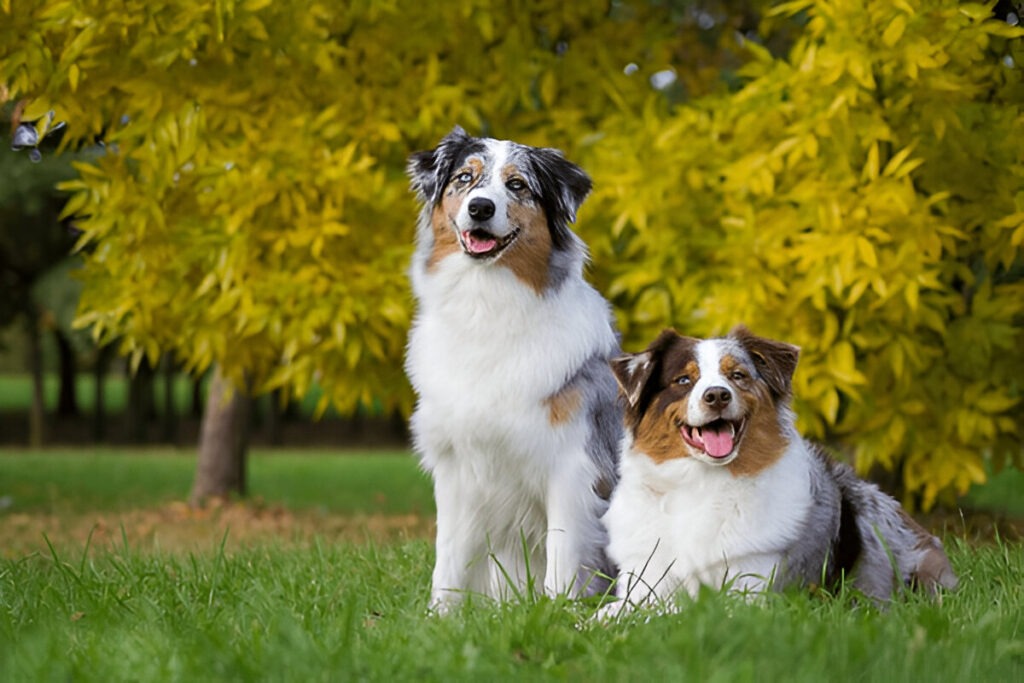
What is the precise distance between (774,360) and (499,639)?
150 cm

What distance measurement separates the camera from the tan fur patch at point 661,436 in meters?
4.20

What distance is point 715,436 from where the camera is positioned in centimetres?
413

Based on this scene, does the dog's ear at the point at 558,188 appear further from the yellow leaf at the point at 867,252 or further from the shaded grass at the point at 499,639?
the yellow leaf at the point at 867,252

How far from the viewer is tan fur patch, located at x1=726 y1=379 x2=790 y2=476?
4.20m

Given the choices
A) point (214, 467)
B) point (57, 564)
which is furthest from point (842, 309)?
point (214, 467)

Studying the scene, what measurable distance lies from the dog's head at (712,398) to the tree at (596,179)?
2220mm

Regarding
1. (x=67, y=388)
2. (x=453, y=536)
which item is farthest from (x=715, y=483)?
(x=67, y=388)

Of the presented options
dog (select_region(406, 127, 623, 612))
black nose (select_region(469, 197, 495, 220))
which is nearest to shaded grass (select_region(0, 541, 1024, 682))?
dog (select_region(406, 127, 623, 612))

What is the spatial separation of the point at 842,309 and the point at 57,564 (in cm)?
475

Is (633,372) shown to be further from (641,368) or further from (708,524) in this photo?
(708,524)

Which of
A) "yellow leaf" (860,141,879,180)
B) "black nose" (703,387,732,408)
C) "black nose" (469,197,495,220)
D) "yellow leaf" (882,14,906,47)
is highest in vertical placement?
"yellow leaf" (882,14,906,47)

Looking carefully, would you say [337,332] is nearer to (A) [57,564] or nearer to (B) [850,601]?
(A) [57,564]

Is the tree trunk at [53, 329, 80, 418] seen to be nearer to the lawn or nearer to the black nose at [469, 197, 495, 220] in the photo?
the lawn

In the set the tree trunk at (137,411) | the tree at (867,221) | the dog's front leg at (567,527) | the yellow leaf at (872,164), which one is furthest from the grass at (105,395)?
the dog's front leg at (567,527)
